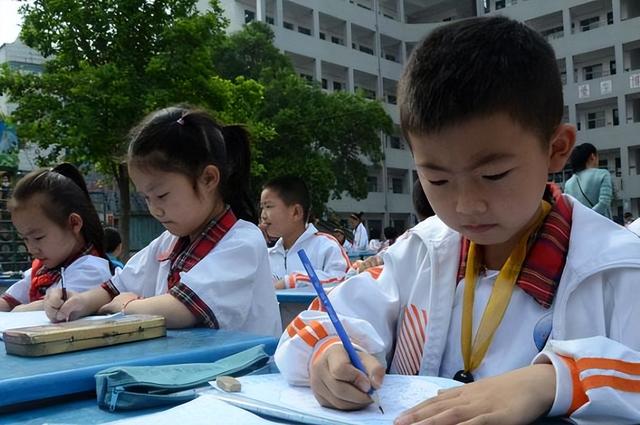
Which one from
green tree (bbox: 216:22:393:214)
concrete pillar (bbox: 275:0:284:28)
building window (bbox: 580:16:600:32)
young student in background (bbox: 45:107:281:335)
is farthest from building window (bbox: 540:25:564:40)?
young student in background (bbox: 45:107:281:335)

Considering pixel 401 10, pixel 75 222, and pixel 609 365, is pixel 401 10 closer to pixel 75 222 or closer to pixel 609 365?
pixel 75 222

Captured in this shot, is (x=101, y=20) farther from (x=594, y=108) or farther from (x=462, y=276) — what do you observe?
(x=594, y=108)

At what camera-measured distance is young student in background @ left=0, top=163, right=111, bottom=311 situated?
2348 millimetres

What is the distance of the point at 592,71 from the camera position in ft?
80.1

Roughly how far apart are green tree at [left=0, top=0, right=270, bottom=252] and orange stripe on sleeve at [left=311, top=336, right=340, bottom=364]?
937 centimetres

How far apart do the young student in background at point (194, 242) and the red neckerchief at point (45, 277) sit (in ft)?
1.71

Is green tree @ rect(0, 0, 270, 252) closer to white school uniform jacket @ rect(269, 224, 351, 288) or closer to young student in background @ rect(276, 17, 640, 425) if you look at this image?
white school uniform jacket @ rect(269, 224, 351, 288)

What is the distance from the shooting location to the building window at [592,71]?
24.2 m

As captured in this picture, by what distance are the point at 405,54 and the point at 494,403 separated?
25637mm

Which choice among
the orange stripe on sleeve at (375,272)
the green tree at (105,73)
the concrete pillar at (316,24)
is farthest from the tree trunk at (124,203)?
the concrete pillar at (316,24)

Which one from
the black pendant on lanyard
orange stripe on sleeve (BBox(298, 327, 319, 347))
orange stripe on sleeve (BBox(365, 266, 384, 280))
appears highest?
orange stripe on sleeve (BBox(365, 266, 384, 280))

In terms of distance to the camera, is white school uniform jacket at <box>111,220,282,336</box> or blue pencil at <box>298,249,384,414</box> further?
white school uniform jacket at <box>111,220,282,336</box>

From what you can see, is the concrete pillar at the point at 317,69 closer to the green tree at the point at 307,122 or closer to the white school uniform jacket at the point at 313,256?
the green tree at the point at 307,122

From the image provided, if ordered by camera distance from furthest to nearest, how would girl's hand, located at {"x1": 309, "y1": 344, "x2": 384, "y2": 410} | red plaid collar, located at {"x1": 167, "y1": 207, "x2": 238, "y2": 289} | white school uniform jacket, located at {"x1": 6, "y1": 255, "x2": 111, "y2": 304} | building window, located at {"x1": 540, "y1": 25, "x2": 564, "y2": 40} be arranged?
building window, located at {"x1": 540, "y1": 25, "x2": 564, "y2": 40} → white school uniform jacket, located at {"x1": 6, "y1": 255, "x2": 111, "y2": 304} → red plaid collar, located at {"x1": 167, "y1": 207, "x2": 238, "y2": 289} → girl's hand, located at {"x1": 309, "y1": 344, "x2": 384, "y2": 410}
